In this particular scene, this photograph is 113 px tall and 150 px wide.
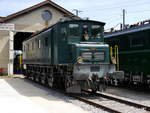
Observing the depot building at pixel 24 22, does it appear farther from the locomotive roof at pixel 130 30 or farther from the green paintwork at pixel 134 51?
the green paintwork at pixel 134 51

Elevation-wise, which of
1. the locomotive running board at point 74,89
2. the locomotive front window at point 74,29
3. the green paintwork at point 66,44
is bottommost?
the locomotive running board at point 74,89

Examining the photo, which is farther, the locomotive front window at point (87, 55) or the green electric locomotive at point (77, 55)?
the locomotive front window at point (87, 55)

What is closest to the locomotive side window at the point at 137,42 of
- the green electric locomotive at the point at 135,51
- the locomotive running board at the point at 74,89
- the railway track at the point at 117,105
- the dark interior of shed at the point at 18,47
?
the green electric locomotive at the point at 135,51

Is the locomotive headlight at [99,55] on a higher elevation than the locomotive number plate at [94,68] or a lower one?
higher

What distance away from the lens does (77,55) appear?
13562mm

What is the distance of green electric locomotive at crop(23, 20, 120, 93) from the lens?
13.6 m

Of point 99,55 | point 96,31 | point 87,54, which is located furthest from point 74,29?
point 99,55

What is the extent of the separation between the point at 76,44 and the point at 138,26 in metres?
3.72

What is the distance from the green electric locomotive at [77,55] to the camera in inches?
535

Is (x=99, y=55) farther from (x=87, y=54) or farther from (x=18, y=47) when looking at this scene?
(x=18, y=47)

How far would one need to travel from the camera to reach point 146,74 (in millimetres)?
14789

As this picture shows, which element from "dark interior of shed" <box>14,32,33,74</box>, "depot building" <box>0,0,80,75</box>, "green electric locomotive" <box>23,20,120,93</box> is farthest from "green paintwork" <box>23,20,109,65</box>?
"dark interior of shed" <box>14,32,33,74</box>

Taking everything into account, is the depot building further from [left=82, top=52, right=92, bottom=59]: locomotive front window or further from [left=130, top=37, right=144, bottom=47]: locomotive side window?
[left=82, top=52, right=92, bottom=59]: locomotive front window

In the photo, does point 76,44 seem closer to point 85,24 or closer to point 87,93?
point 85,24
